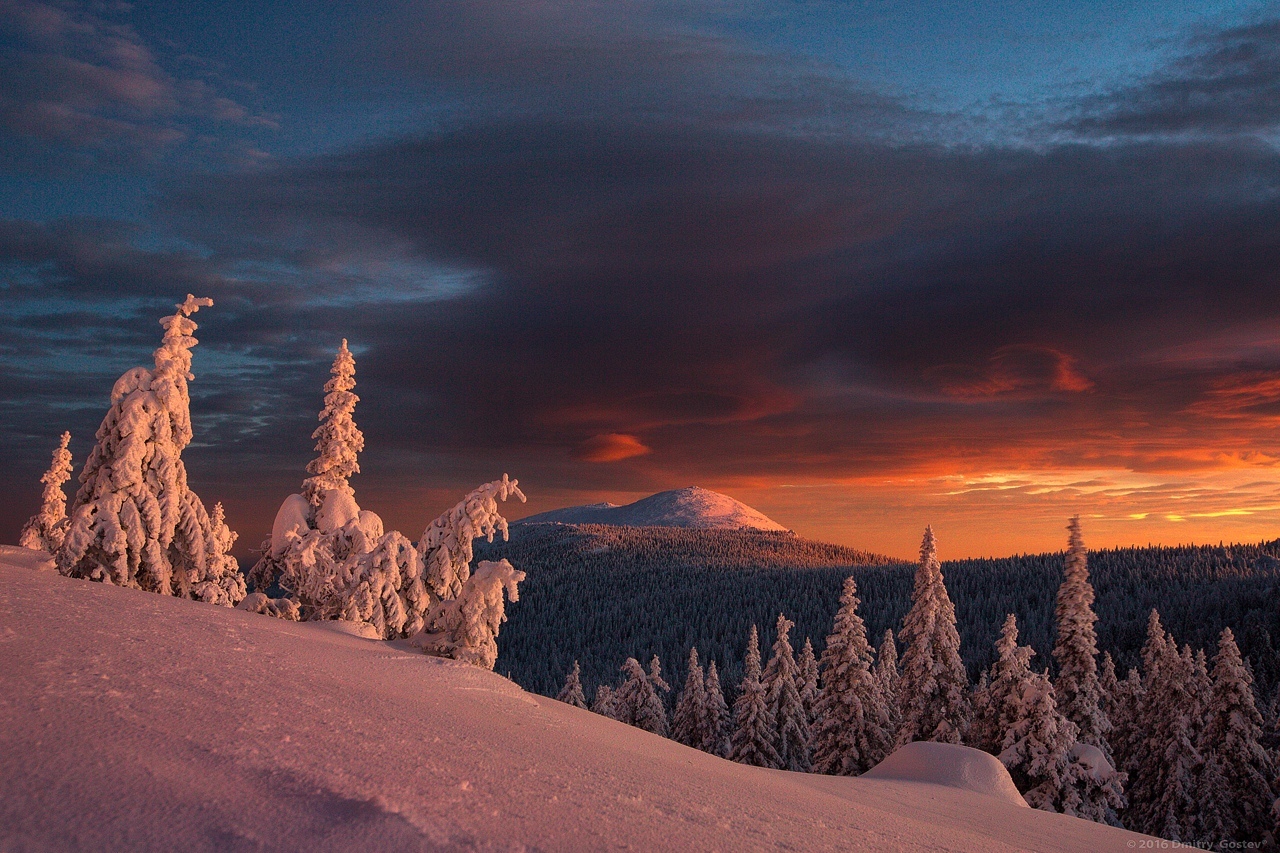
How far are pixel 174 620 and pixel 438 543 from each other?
1189cm

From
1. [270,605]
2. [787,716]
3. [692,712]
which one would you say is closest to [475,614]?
[270,605]

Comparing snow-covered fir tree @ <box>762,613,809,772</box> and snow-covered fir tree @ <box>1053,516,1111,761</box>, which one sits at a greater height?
snow-covered fir tree @ <box>1053,516,1111,761</box>

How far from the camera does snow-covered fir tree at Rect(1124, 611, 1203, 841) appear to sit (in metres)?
38.9

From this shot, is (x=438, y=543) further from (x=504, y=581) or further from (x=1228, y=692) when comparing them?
(x=1228, y=692)

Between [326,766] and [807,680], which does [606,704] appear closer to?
[807,680]

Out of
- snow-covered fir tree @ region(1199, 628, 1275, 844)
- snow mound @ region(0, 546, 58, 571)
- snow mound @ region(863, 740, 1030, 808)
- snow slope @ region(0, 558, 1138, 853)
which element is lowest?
snow-covered fir tree @ region(1199, 628, 1275, 844)

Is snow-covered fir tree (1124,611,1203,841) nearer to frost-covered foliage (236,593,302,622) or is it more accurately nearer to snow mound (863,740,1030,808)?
snow mound (863,740,1030,808)

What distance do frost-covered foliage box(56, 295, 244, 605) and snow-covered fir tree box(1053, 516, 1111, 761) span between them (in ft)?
119

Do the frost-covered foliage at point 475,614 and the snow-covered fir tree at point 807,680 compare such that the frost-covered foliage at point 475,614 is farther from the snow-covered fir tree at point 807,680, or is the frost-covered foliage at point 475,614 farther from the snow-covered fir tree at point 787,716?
the snow-covered fir tree at point 807,680

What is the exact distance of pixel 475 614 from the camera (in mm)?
17688

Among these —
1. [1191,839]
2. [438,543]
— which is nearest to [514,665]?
[1191,839]

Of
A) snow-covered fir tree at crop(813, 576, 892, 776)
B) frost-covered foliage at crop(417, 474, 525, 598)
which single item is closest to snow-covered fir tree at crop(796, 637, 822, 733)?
snow-covered fir tree at crop(813, 576, 892, 776)

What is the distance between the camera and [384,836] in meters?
4.73

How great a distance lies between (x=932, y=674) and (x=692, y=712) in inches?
769
